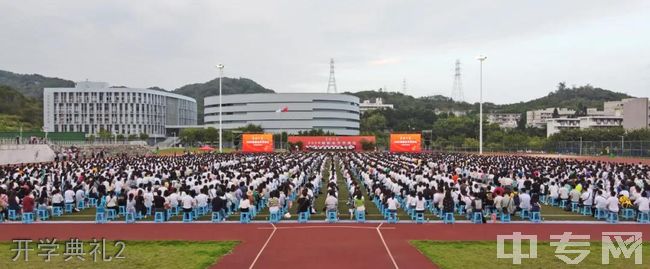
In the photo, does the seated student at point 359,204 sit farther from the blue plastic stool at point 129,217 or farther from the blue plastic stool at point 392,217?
the blue plastic stool at point 129,217

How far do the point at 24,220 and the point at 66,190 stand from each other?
2.47 meters

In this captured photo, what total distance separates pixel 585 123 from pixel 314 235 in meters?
114

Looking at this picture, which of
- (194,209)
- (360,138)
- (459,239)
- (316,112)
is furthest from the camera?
(316,112)

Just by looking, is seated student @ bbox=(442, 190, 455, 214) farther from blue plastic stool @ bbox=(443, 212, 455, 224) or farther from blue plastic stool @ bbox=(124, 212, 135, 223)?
blue plastic stool @ bbox=(124, 212, 135, 223)

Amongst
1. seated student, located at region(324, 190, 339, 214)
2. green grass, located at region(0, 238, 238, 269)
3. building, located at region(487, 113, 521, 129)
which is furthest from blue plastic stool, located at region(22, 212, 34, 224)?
building, located at region(487, 113, 521, 129)

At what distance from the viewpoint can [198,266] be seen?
37.9ft

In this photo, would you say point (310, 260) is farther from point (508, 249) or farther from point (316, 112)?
point (316, 112)

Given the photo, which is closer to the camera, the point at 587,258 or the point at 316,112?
the point at 587,258

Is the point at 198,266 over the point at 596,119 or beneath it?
beneath

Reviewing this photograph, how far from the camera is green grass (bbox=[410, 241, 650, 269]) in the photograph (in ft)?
38.2

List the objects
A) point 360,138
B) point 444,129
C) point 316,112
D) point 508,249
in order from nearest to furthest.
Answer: point 508,249
point 360,138
point 444,129
point 316,112

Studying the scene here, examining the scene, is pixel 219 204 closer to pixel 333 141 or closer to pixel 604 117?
pixel 333 141

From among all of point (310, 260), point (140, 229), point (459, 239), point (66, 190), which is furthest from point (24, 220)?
point (459, 239)

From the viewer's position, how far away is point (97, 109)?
122000mm
